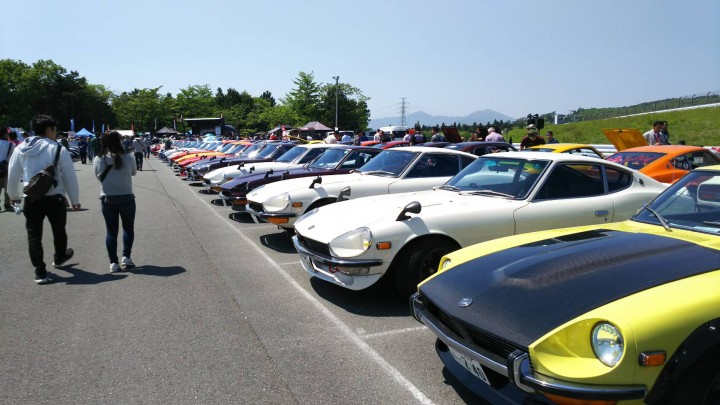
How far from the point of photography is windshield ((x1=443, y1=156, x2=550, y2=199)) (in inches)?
205

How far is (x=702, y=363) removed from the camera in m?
2.07

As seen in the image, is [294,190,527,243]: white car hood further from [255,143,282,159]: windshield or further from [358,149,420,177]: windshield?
[255,143,282,159]: windshield

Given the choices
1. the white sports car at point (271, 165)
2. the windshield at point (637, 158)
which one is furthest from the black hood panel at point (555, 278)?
the white sports car at point (271, 165)

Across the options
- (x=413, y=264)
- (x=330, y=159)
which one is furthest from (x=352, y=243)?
(x=330, y=159)

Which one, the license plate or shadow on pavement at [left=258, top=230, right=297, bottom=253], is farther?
shadow on pavement at [left=258, top=230, right=297, bottom=253]

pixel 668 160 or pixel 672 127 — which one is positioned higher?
pixel 672 127

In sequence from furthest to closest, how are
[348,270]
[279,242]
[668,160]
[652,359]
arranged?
1. [668,160]
2. [279,242]
3. [348,270]
4. [652,359]

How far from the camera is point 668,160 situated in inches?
376

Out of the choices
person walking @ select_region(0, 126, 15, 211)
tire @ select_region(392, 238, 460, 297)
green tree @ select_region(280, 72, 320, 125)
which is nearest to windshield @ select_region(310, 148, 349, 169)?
tire @ select_region(392, 238, 460, 297)

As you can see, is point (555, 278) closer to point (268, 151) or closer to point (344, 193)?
point (344, 193)

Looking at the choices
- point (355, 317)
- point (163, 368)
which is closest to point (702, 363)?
point (355, 317)

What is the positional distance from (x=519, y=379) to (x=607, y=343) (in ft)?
1.38

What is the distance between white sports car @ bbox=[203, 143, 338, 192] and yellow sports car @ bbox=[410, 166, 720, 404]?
8.78 metres

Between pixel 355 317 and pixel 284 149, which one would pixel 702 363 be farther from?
pixel 284 149
